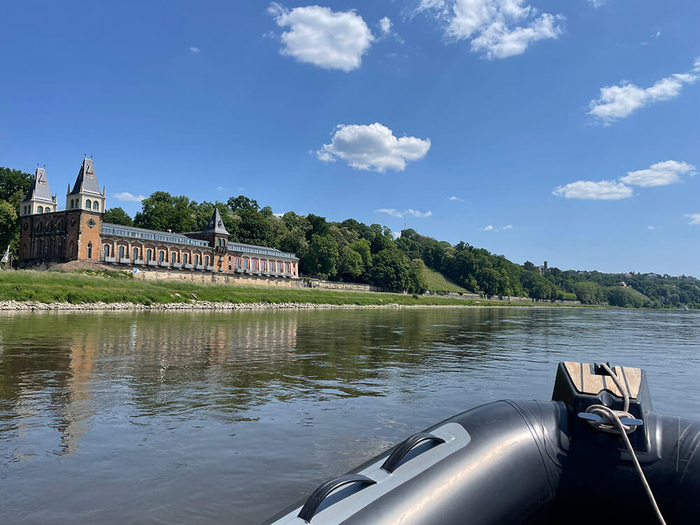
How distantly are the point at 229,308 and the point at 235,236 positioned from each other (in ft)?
165

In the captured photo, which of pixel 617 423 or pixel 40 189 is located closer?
pixel 617 423

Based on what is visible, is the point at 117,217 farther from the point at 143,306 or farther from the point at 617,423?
the point at 617,423

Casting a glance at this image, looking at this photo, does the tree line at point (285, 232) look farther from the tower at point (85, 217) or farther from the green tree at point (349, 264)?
the tower at point (85, 217)

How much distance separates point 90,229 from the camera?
6550cm

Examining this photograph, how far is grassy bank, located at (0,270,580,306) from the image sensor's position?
3825 cm

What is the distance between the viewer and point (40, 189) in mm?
70750

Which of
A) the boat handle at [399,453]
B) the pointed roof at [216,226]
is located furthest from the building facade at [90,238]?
the boat handle at [399,453]

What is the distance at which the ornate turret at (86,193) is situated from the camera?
2579 inches

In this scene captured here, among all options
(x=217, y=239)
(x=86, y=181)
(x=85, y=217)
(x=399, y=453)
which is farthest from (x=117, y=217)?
(x=399, y=453)

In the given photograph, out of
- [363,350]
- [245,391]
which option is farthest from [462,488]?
[363,350]

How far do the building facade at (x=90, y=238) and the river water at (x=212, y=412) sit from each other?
177 ft

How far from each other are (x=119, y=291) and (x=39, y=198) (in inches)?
1433

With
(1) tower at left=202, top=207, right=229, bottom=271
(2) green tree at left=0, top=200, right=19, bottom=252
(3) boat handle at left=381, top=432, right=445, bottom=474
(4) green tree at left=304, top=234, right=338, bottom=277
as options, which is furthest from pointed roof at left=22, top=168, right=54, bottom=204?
(3) boat handle at left=381, top=432, right=445, bottom=474

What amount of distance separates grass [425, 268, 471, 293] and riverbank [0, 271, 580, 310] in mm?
76212
